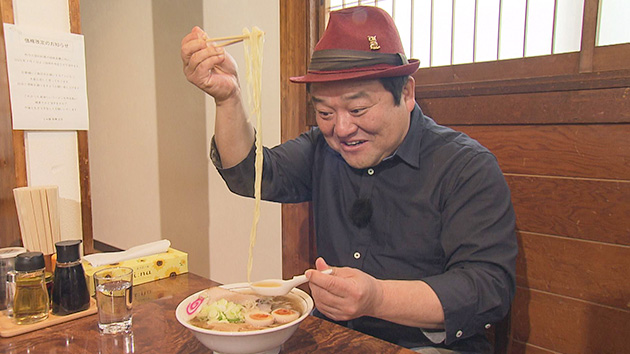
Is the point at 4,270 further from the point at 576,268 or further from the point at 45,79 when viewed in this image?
the point at 576,268

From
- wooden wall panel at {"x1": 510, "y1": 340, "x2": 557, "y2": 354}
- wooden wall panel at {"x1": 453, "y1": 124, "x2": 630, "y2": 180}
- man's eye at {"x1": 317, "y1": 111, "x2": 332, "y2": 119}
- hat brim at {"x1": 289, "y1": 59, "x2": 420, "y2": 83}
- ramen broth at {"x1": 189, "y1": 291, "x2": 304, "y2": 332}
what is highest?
hat brim at {"x1": 289, "y1": 59, "x2": 420, "y2": 83}

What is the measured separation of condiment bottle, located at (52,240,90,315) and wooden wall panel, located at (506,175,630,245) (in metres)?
1.57

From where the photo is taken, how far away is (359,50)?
132 centimetres

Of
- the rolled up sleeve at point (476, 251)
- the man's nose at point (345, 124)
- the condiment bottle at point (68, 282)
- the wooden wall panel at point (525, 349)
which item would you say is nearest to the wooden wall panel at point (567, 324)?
the wooden wall panel at point (525, 349)

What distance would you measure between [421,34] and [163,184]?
251cm

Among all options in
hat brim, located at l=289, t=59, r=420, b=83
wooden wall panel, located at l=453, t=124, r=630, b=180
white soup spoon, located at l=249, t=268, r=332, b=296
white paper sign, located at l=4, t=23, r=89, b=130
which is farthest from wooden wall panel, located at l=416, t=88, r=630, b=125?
white paper sign, located at l=4, t=23, r=89, b=130

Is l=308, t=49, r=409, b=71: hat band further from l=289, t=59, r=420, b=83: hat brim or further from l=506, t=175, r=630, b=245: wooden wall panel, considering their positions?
l=506, t=175, r=630, b=245: wooden wall panel

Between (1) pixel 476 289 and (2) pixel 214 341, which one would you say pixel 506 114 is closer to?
(1) pixel 476 289

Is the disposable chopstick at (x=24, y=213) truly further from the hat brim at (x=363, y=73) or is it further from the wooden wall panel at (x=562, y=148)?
the wooden wall panel at (x=562, y=148)

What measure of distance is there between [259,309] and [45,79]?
116cm

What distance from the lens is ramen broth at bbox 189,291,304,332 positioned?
91 cm

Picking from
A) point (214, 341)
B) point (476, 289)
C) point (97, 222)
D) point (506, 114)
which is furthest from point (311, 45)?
point (97, 222)

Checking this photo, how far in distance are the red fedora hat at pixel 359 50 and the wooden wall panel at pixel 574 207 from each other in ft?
2.48

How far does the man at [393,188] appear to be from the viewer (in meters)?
1.12
